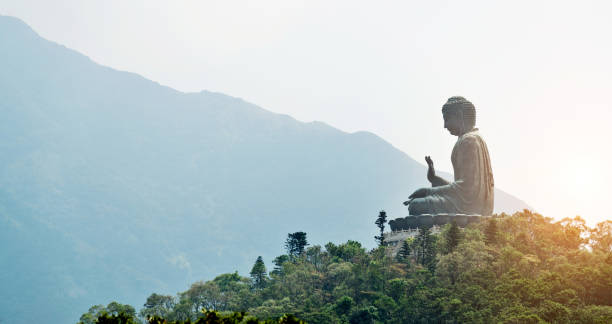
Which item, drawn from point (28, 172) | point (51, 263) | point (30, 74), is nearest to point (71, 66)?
point (30, 74)

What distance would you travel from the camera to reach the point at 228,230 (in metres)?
118

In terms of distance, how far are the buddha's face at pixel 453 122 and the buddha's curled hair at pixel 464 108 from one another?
17 cm

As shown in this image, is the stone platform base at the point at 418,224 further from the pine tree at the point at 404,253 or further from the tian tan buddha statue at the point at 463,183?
the pine tree at the point at 404,253

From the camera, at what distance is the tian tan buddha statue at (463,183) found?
31.7 metres

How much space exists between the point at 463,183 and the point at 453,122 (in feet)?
9.67

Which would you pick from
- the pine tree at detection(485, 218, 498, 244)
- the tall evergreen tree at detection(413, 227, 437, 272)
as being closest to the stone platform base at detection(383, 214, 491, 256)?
the tall evergreen tree at detection(413, 227, 437, 272)

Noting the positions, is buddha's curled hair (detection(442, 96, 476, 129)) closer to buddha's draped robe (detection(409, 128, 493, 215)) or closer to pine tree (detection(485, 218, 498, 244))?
buddha's draped robe (detection(409, 128, 493, 215))

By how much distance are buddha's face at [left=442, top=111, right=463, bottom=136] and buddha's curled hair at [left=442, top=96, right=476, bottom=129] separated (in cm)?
17

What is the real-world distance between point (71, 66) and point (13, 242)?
59144 millimetres

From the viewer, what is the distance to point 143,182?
121625 mm

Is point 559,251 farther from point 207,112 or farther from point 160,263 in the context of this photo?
point 207,112

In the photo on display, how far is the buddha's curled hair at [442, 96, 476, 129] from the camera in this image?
3303cm

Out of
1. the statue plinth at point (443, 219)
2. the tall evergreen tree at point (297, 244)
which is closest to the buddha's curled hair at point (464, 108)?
the statue plinth at point (443, 219)

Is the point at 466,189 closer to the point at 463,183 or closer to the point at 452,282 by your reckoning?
the point at 463,183
